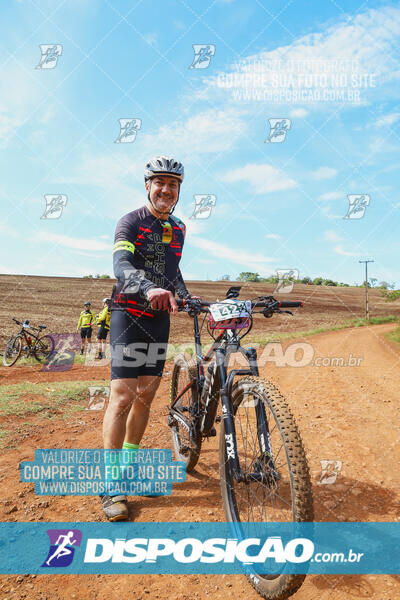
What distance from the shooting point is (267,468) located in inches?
97.8

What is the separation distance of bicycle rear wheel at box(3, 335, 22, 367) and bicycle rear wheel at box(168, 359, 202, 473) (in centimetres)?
1245

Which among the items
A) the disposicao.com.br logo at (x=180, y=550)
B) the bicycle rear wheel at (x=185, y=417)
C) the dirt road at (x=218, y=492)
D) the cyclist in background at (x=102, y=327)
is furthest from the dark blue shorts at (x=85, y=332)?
the disposicao.com.br logo at (x=180, y=550)

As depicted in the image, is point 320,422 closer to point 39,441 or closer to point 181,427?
point 181,427

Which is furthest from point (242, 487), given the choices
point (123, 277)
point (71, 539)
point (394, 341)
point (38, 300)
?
point (38, 300)

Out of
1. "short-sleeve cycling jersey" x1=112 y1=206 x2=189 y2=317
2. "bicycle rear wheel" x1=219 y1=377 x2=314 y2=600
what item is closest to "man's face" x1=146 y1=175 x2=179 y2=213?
"short-sleeve cycling jersey" x1=112 y1=206 x2=189 y2=317

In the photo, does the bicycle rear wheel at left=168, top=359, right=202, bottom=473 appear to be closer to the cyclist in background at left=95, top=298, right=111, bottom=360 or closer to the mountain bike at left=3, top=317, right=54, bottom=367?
the cyclist in background at left=95, top=298, right=111, bottom=360

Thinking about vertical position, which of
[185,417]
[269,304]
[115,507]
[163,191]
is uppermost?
[163,191]

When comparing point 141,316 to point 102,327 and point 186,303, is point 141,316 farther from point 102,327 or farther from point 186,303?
point 102,327

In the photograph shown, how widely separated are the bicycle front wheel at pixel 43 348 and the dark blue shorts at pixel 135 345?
13.4m

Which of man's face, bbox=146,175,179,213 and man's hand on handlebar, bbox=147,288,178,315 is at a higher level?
Answer: man's face, bbox=146,175,179,213

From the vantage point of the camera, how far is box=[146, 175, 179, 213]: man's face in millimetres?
3486

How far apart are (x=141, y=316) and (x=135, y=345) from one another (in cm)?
29

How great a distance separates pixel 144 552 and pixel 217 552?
1.83 ft

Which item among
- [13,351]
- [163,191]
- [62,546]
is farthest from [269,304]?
[13,351]
